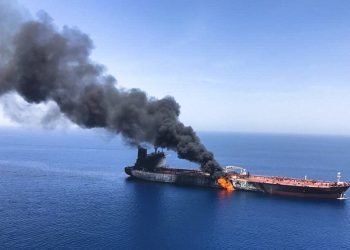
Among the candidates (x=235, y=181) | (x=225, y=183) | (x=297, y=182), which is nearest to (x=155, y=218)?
(x=225, y=183)

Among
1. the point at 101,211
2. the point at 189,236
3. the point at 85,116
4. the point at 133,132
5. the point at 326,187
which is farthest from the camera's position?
the point at 133,132

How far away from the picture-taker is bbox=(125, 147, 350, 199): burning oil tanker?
127 m

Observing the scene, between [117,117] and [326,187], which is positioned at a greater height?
[117,117]

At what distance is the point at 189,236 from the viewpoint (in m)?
83.6

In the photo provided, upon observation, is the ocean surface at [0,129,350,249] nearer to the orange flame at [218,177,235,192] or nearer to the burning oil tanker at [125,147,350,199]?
the orange flame at [218,177,235,192]

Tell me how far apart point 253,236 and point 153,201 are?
128 feet

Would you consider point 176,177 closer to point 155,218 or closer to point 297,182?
point 297,182

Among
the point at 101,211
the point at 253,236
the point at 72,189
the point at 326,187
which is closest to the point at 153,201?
the point at 101,211

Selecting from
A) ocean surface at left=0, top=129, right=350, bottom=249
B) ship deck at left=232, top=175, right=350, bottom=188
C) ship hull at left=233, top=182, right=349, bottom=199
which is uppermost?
ship deck at left=232, top=175, right=350, bottom=188

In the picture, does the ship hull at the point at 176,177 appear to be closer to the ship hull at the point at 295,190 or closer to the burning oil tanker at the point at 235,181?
the burning oil tanker at the point at 235,181

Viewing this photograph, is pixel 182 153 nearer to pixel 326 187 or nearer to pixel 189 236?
pixel 326 187

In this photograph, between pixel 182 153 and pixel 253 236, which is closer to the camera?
pixel 253 236

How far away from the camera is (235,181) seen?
138 meters

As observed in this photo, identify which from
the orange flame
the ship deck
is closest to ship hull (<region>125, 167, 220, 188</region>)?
the orange flame
